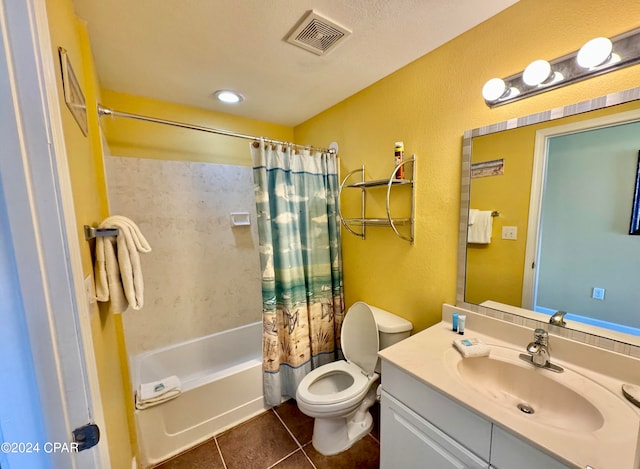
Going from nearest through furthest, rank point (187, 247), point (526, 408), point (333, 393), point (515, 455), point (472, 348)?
point (515, 455) < point (526, 408) < point (472, 348) < point (333, 393) < point (187, 247)

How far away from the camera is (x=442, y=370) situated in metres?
0.99

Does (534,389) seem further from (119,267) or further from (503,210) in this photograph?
(119,267)

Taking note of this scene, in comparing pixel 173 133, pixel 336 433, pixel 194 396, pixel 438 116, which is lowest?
pixel 336 433

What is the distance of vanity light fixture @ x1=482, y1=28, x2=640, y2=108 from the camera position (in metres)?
0.86

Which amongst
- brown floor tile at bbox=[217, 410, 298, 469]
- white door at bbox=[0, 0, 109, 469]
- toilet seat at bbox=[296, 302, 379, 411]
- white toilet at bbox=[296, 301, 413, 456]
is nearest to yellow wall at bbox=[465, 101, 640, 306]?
white toilet at bbox=[296, 301, 413, 456]

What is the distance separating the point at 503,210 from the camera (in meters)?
1.21

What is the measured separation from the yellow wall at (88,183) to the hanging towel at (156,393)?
0.21 feet

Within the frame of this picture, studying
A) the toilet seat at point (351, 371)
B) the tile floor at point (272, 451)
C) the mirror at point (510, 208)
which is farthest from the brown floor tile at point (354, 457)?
the mirror at point (510, 208)

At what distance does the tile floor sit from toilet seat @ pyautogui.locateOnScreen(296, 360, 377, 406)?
327 mm

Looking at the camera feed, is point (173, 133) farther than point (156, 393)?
Yes

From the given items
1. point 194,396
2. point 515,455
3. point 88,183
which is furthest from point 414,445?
point 88,183

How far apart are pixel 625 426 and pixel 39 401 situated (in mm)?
1507

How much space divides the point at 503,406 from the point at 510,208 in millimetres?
851

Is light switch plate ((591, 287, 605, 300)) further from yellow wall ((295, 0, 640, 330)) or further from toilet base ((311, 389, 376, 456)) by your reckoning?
toilet base ((311, 389, 376, 456))
